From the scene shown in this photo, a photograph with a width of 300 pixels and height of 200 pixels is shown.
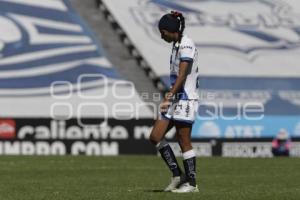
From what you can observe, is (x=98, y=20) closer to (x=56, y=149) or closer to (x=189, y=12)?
(x=189, y=12)

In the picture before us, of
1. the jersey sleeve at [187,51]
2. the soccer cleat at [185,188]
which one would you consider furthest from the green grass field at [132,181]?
the jersey sleeve at [187,51]

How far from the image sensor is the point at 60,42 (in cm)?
3141

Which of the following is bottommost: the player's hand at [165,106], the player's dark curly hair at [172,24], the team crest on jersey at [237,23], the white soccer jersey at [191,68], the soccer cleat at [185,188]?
the soccer cleat at [185,188]

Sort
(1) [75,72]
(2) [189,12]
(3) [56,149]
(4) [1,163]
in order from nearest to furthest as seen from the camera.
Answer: (4) [1,163] < (3) [56,149] < (1) [75,72] < (2) [189,12]

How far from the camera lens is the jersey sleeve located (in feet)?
33.5

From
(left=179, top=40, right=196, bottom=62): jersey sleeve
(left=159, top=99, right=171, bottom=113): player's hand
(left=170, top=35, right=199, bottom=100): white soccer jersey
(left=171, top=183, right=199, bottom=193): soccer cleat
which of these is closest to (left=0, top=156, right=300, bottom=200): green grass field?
(left=171, top=183, right=199, bottom=193): soccer cleat

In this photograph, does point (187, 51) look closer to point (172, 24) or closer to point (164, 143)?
point (172, 24)

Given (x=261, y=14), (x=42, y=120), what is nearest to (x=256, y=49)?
(x=261, y=14)

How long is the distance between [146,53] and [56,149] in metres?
5.63

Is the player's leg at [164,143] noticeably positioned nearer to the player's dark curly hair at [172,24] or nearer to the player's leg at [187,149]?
the player's leg at [187,149]

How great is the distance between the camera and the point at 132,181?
13.1 metres

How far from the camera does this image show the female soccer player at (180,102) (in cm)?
1026

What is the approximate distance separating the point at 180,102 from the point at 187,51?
0.61 meters

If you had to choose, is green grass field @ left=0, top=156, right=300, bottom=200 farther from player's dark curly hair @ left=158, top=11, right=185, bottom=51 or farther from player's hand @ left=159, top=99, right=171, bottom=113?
player's dark curly hair @ left=158, top=11, right=185, bottom=51
